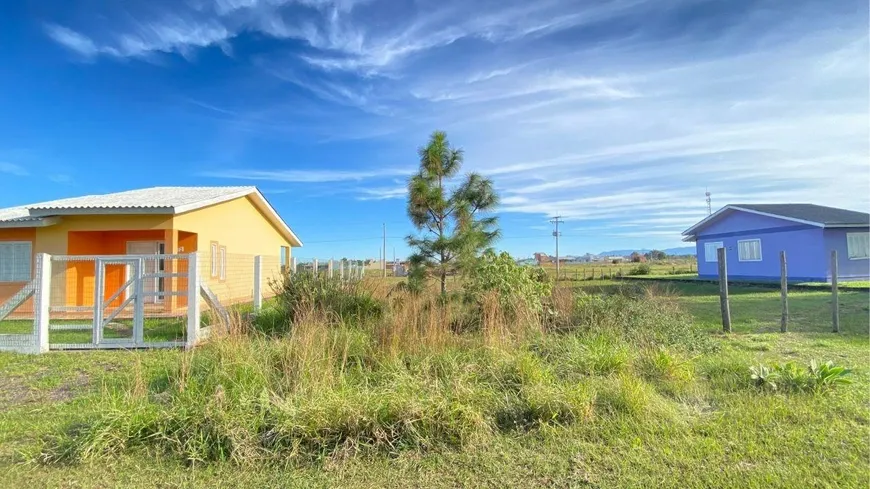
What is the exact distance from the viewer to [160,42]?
889cm

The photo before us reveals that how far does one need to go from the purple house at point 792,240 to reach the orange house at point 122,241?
22871 millimetres

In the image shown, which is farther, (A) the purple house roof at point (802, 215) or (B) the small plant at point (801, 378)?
(A) the purple house roof at point (802, 215)

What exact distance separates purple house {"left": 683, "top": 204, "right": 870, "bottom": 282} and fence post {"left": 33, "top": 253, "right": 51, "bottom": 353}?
25.7 metres

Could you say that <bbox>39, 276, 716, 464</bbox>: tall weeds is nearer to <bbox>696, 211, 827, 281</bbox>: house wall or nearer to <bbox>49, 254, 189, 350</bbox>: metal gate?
<bbox>49, 254, 189, 350</bbox>: metal gate

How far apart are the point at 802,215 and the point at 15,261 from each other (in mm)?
30518

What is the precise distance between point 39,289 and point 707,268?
2984 centimetres

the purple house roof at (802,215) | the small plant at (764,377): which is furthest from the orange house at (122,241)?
the purple house roof at (802,215)

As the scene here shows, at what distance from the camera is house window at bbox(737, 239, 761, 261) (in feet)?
73.7

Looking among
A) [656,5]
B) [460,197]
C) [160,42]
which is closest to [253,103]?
[160,42]

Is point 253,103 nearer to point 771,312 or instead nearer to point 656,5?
point 656,5

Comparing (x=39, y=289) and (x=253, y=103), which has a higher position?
(x=253, y=103)

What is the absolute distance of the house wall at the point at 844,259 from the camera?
1922cm

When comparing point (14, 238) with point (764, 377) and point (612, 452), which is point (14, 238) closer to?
point (612, 452)

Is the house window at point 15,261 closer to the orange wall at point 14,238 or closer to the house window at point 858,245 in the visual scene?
the orange wall at point 14,238
